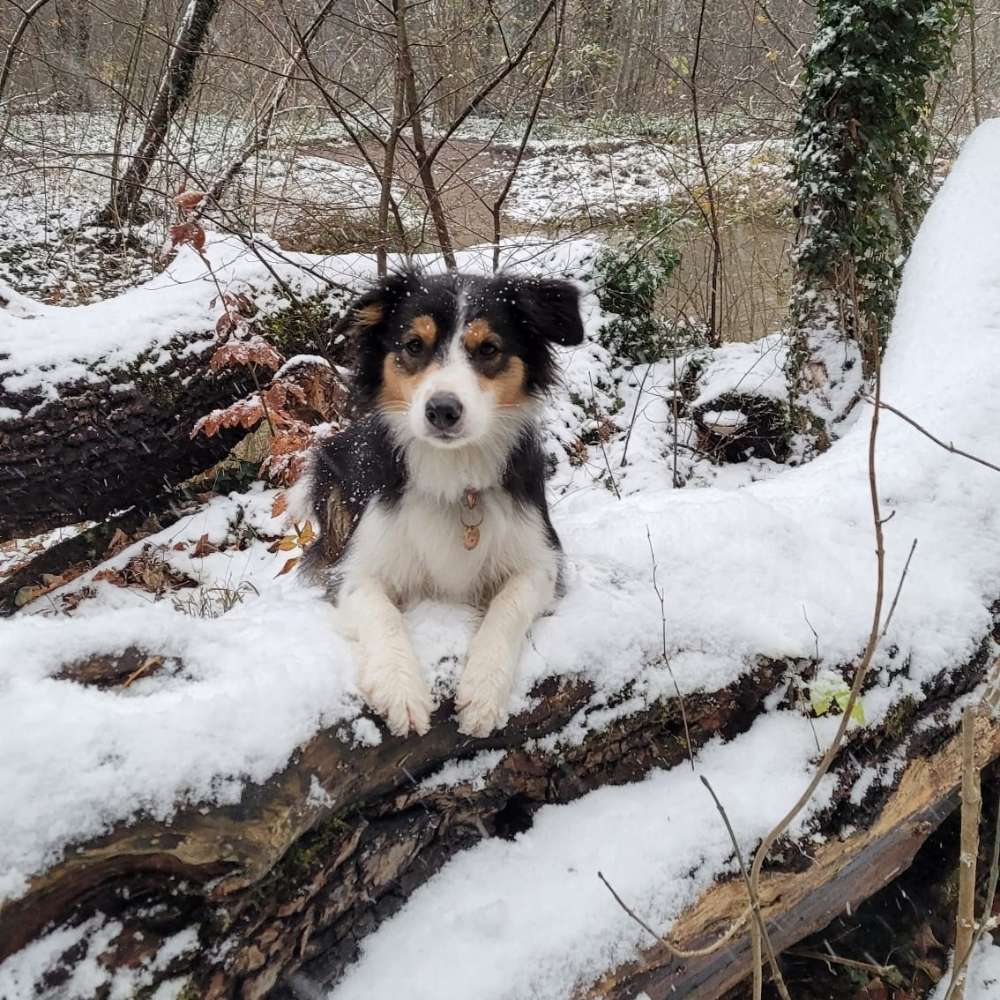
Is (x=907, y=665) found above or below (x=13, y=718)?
below

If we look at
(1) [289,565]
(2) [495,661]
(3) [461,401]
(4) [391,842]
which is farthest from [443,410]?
(1) [289,565]

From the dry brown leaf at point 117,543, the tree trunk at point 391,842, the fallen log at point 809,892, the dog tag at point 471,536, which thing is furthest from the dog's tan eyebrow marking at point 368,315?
the dry brown leaf at point 117,543

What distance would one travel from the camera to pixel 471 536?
8.70 feet

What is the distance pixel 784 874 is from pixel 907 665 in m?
0.79

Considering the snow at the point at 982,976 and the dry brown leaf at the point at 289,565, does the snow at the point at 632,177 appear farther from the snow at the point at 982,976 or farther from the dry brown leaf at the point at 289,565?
the snow at the point at 982,976

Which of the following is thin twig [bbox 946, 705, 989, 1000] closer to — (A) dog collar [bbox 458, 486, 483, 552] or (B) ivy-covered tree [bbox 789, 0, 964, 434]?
(A) dog collar [bbox 458, 486, 483, 552]

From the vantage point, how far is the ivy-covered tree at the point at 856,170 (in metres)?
4.67

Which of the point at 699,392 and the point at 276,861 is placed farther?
the point at 699,392

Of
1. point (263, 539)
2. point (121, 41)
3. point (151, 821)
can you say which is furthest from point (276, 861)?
point (121, 41)

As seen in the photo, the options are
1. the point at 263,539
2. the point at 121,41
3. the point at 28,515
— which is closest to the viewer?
the point at 28,515

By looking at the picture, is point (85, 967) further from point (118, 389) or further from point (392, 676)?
point (118, 389)

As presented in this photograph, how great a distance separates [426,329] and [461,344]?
0.14 m

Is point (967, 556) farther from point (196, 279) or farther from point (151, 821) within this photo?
point (196, 279)

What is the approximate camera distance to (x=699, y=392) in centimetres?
649
